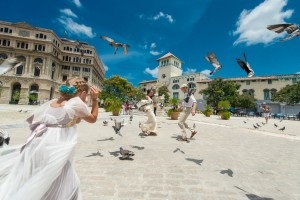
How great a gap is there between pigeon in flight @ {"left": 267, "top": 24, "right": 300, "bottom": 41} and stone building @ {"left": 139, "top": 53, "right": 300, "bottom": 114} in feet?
126

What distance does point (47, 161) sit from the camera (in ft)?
6.97

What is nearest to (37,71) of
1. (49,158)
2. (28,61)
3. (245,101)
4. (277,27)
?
(28,61)

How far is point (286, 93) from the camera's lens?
46.6 meters

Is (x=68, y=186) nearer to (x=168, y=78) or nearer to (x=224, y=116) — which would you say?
(x=224, y=116)

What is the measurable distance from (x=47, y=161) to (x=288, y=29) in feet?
16.4

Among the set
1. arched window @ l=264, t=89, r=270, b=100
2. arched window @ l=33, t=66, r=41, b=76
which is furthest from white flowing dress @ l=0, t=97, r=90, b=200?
arched window @ l=264, t=89, r=270, b=100

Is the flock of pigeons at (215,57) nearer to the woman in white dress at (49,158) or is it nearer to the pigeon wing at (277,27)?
the pigeon wing at (277,27)

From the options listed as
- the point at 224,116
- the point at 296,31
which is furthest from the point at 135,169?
the point at 224,116

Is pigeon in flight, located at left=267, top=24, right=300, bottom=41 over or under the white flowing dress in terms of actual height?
over

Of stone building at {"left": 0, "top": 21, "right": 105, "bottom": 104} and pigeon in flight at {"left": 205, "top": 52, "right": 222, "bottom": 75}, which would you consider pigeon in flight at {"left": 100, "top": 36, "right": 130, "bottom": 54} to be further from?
stone building at {"left": 0, "top": 21, "right": 105, "bottom": 104}

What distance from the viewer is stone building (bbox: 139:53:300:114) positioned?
5692 cm

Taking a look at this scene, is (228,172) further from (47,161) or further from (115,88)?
(115,88)

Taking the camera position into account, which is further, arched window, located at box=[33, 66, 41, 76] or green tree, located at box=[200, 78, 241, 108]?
arched window, located at box=[33, 66, 41, 76]

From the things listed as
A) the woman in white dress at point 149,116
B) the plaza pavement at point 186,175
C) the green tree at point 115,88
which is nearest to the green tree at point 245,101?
the green tree at point 115,88
